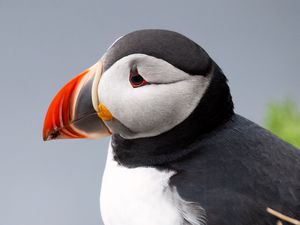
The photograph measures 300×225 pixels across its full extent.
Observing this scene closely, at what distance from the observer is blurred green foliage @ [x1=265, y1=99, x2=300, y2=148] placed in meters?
2.20

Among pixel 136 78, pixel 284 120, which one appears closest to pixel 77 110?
pixel 136 78

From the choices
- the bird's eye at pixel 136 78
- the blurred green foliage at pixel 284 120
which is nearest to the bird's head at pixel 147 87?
the bird's eye at pixel 136 78

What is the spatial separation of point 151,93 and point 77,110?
0.18 meters

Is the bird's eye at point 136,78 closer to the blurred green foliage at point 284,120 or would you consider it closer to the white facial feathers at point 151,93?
the white facial feathers at point 151,93

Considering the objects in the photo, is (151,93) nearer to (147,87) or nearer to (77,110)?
(147,87)

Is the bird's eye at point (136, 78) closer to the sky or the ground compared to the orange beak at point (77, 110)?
closer to the sky

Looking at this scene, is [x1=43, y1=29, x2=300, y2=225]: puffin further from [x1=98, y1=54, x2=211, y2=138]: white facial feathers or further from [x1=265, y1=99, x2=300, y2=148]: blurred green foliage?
[x1=265, y1=99, x2=300, y2=148]: blurred green foliage

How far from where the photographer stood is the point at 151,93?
1.24m

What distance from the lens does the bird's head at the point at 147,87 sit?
4.01 ft

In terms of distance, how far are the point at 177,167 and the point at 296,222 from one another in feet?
0.85

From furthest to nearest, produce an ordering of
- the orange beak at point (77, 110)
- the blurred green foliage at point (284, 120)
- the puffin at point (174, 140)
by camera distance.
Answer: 1. the blurred green foliage at point (284, 120)
2. the orange beak at point (77, 110)
3. the puffin at point (174, 140)

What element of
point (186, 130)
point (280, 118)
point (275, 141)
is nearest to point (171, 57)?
point (186, 130)

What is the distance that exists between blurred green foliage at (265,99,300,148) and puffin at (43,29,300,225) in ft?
2.94

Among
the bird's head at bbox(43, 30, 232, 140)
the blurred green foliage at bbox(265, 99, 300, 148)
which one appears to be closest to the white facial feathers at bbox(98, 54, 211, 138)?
the bird's head at bbox(43, 30, 232, 140)
